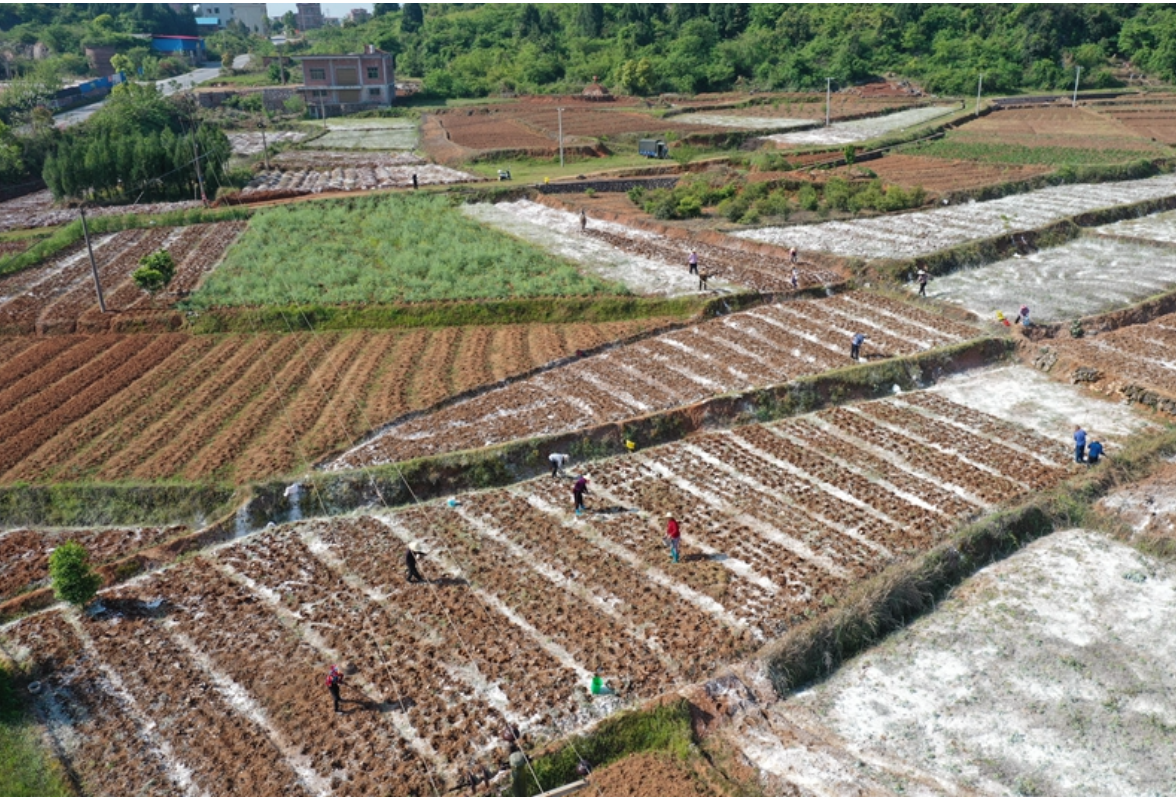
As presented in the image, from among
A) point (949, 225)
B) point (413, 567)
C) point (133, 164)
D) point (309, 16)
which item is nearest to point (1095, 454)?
point (413, 567)

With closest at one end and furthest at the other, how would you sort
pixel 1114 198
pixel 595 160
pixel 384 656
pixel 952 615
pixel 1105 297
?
pixel 384 656 → pixel 952 615 → pixel 1105 297 → pixel 1114 198 → pixel 595 160

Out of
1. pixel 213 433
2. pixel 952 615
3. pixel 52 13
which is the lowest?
pixel 952 615

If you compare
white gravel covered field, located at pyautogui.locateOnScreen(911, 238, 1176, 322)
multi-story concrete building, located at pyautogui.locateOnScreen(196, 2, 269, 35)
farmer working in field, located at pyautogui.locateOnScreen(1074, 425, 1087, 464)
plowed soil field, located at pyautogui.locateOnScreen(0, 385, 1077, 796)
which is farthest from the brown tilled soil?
multi-story concrete building, located at pyautogui.locateOnScreen(196, 2, 269, 35)

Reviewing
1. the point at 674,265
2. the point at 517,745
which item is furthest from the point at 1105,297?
the point at 517,745

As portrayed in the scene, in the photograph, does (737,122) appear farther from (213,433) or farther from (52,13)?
(52,13)

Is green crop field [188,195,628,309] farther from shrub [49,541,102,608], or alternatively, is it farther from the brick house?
the brick house

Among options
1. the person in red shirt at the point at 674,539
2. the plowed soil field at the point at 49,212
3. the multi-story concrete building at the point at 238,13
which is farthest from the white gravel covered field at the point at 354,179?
the multi-story concrete building at the point at 238,13
